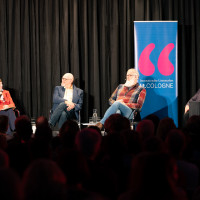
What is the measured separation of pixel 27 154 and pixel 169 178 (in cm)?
119

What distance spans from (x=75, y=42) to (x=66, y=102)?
1493 mm

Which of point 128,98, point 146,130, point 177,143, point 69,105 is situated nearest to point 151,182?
point 177,143

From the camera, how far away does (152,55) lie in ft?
22.1

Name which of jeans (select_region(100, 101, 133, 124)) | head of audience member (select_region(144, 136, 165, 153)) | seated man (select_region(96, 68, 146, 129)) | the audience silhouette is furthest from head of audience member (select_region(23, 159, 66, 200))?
jeans (select_region(100, 101, 133, 124))

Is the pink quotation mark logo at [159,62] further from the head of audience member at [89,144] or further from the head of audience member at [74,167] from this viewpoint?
the head of audience member at [74,167]

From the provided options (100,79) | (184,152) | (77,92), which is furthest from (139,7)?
(184,152)

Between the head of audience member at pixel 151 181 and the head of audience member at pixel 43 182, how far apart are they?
0.97 feet

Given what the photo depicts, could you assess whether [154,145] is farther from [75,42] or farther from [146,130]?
[75,42]

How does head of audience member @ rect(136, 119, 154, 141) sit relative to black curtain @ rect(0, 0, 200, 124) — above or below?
below

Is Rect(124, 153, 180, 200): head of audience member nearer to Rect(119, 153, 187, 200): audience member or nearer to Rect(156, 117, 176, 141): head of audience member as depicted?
Rect(119, 153, 187, 200): audience member

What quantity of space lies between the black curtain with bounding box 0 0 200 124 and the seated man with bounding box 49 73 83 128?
25.1 inches

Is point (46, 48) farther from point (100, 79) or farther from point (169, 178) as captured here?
point (169, 178)

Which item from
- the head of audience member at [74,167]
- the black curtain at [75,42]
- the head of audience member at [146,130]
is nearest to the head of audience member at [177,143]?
the head of audience member at [146,130]

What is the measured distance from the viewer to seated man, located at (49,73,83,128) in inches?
240
